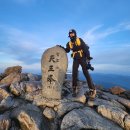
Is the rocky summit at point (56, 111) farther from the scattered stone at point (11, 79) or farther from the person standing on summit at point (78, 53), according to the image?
the person standing on summit at point (78, 53)

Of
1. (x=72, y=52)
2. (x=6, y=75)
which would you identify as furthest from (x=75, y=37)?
(x=6, y=75)

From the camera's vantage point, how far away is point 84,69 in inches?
681

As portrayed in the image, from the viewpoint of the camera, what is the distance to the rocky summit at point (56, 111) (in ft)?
50.1

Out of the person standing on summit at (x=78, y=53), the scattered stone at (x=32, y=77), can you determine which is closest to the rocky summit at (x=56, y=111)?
the person standing on summit at (x=78, y=53)

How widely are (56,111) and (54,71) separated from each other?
278 cm

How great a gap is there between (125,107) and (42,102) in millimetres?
6276

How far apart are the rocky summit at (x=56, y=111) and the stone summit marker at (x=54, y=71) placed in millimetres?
493

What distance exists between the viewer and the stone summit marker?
1755cm

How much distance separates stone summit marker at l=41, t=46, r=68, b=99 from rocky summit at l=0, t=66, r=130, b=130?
19.4 inches

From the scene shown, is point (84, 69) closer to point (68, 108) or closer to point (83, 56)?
point (83, 56)

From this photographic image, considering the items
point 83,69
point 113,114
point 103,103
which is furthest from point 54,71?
point 113,114

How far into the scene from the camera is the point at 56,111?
54.3ft

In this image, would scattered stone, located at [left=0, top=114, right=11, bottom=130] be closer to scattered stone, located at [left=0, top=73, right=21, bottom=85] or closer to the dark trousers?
the dark trousers

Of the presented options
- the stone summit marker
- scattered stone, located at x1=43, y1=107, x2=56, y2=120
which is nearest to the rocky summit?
scattered stone, located at x1=43, y1=107, x2=56, y2=120
